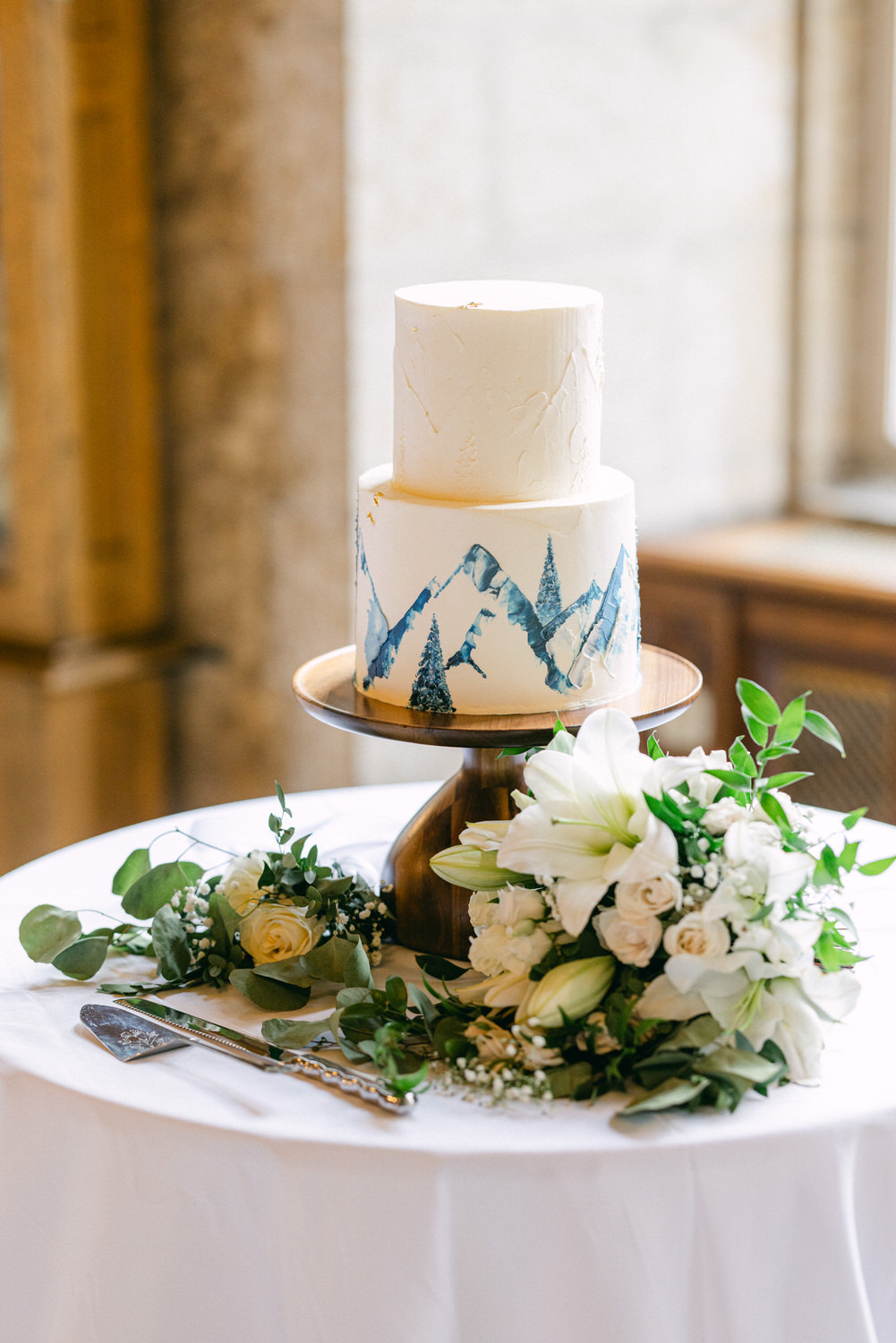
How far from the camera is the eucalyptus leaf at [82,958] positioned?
129 cm

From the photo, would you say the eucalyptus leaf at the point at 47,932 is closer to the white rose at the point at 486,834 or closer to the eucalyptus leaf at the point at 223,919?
the eucalyptus leaf at the point at 223,919

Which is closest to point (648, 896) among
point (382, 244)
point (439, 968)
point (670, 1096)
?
point (670, 1096)

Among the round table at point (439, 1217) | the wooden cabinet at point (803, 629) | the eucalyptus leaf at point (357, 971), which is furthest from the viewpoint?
the wooden cabinet at point (803, 629)

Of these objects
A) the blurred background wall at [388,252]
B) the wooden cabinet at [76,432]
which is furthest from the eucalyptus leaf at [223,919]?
the wooden cabinet at [76,432]

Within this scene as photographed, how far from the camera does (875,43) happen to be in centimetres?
308

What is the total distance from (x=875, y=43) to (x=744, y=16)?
0.95 ft

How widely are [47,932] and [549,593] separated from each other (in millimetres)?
501

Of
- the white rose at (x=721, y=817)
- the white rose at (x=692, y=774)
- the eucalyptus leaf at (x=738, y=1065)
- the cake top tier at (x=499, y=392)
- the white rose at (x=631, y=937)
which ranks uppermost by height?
the cake top tier at (x=499, y=392)

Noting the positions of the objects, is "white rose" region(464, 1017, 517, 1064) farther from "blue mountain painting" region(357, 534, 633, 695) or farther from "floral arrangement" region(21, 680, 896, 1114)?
"blue mountain painting" region(357, 534, 633, 695)

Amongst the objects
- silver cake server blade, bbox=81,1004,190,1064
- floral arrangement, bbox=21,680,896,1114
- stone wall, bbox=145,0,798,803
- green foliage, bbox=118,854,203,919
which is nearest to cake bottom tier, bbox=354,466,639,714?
floral arrangement, bbox=21,680,896,1114

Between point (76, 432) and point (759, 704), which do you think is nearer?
point (759, 704)

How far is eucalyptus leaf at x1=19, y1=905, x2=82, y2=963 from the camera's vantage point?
51.7 inches

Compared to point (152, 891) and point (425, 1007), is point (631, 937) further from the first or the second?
point (152, 891)

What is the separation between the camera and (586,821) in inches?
43.7
